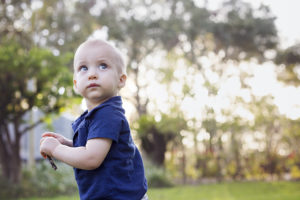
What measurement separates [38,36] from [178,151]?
738 cm

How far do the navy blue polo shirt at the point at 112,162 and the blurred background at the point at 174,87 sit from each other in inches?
299

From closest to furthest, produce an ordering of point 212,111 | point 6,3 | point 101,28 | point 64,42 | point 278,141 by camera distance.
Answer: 1. point 6,3
2. point 212,111
3. point 278,141
4. point 64,42
5. point 101,28

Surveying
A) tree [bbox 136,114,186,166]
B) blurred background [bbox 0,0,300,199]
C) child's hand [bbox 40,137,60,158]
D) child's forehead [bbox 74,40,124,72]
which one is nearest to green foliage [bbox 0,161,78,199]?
blurred background [bbox 0,0,300,199]

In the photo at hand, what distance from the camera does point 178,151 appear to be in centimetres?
1570

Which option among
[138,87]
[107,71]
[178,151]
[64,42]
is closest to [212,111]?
[178,151]

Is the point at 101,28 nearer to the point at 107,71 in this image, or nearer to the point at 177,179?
the point at 177,179

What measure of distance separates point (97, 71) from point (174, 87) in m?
13.0

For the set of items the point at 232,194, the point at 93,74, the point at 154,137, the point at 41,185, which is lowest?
the point at 232,194

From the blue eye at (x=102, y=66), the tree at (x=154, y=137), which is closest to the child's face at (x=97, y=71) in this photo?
the blue eye at (x=102, y=66)

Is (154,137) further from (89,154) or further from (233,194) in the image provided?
(89,154)

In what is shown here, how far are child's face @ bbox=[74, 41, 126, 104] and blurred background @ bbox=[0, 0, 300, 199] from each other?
7.52 m

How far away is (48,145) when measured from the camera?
1.41m

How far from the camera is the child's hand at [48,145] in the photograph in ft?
4.61

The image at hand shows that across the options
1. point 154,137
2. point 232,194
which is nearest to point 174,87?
point 154,137
